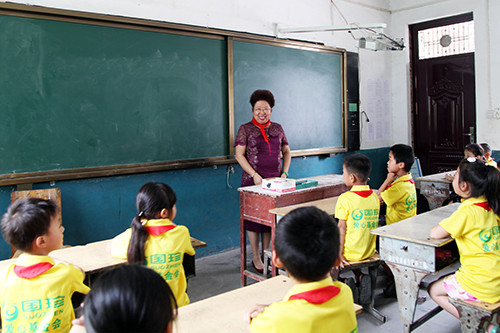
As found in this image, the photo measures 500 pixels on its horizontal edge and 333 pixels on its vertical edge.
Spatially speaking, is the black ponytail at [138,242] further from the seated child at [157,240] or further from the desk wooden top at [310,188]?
the desk wooden top at [310,188]

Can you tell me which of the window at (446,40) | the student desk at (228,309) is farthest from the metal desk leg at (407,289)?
the window at (446,40)

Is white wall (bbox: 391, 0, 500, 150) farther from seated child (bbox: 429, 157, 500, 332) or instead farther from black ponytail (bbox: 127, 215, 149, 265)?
black ponytail (bbox: 127, 215, 149, 265)

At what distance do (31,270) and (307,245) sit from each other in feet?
3.02

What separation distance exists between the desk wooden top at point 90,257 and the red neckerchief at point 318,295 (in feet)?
3.47

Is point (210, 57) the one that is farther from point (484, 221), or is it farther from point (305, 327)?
point (305, 327)

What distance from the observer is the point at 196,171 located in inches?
154

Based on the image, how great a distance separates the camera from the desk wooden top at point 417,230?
209cm

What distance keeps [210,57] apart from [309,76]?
140cm

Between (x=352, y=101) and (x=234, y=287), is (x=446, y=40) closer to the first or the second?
(x=352, y=101)

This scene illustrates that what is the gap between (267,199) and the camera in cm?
304

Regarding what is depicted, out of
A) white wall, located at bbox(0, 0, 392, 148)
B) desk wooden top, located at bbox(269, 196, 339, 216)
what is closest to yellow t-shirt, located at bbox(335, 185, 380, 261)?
desk wooden top, located at bbox(269, 196, 339, 216)

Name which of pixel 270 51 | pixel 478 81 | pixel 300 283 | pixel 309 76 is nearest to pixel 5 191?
pixel 300 283

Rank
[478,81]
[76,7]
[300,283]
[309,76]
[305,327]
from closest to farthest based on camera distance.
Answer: [305,327], [300,283], [76,7], [309,76], [478,81]

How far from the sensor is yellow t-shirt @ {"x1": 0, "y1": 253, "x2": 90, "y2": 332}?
1.37 m
